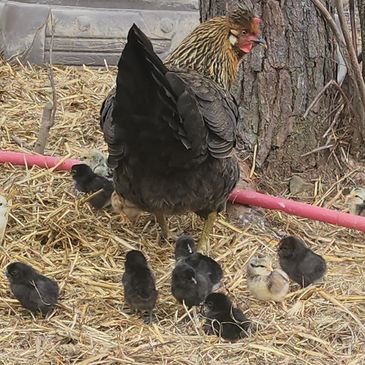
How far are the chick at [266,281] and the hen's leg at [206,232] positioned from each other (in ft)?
2.11

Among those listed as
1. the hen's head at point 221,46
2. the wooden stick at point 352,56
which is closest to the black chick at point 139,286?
the hen's head at point 221,46

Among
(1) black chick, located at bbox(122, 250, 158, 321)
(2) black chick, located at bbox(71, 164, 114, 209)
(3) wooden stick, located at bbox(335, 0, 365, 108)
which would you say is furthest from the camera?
(2) black chick, located at bbox(71, 164, 114, 209)

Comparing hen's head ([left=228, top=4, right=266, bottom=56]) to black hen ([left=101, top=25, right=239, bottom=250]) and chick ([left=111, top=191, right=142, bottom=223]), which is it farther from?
chick ([left=111, top=191, right=142, bottom=223])

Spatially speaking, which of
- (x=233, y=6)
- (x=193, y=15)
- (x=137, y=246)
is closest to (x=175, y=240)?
(x=137, y=246)

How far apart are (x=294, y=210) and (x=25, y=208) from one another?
1.58m

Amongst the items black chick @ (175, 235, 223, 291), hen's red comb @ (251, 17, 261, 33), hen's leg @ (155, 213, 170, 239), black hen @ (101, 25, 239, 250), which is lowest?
hen's leg @ (155, 213, 170, 239)

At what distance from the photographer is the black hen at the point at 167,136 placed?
415 cm

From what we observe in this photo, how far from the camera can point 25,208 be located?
536 centimetres

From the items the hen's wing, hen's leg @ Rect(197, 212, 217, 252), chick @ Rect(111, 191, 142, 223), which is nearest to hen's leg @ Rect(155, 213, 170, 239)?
chick @ Rect(111, 191, 142, 223)

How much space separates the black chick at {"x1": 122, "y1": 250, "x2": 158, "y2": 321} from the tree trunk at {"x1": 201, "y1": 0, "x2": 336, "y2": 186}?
167cm

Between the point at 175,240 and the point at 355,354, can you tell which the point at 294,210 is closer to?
the point at 175,240

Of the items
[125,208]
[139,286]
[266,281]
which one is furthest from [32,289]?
[125,208]

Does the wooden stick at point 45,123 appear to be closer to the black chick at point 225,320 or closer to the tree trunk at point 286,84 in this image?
the tree trunk at point 286,84

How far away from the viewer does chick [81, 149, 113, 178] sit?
5664 mm
